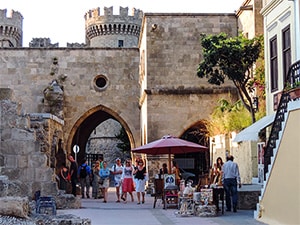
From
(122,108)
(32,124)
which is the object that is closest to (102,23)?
(122,108)

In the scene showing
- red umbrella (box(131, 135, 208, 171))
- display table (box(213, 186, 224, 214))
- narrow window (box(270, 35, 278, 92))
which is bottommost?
display table (box(213, 186, 224, 214))

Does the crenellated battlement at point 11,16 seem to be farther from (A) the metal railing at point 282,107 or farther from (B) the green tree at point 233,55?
(A) the metal railing at point 282,107

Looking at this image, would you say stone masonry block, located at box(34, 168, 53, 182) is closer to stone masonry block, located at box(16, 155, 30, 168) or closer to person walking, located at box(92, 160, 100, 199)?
stone masonry block, located at box(16, 155, 30, 168)

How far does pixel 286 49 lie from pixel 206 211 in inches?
203

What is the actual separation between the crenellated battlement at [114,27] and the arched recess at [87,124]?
16795 mm

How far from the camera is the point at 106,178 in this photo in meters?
20.7

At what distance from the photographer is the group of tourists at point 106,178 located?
750 inches

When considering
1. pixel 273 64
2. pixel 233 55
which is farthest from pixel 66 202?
pixel 233 55

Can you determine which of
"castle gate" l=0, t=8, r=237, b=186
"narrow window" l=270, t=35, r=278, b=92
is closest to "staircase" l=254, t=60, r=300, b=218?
"narrow window" l=270, t=35, r=278, b=92

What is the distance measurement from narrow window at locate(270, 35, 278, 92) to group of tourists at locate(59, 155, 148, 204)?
5099mm

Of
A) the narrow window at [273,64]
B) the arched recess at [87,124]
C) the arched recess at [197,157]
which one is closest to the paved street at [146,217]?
the narrow window at [273,64]

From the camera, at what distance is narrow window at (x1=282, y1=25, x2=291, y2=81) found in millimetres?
16172

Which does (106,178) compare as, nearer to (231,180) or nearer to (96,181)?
(96,181)

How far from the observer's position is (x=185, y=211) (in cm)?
1440
